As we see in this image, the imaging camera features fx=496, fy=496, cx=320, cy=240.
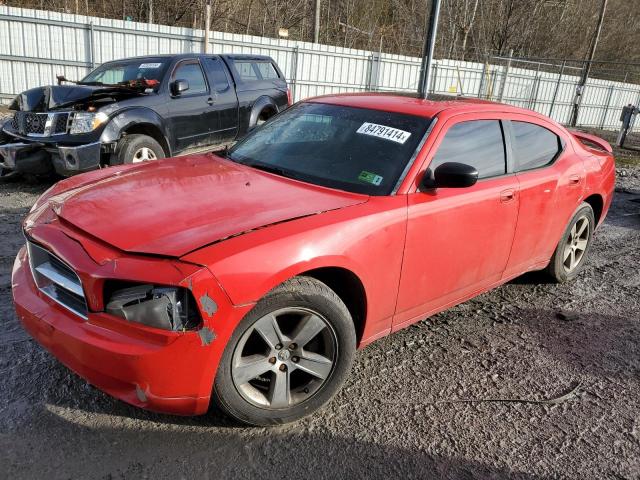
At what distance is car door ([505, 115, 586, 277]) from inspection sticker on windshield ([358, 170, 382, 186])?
126 centimetres

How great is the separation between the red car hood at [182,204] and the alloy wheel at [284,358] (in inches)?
19.2

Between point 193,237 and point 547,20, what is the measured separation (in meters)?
37.0

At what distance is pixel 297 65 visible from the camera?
16.9 m

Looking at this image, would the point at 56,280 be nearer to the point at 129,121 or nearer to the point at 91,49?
the point at 129,121

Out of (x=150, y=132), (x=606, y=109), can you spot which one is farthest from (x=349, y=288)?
(x=606, y=109)

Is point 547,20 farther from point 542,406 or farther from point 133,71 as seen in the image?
point 542,406

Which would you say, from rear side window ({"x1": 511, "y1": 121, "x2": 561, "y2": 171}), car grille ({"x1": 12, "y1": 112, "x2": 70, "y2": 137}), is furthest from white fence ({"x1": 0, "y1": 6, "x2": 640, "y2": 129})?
rear side window ({"x1": 511, "y1": 121, "x2": 561, "y2": 171})

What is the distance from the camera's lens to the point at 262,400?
2.41m

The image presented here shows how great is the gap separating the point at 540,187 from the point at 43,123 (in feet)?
18.3

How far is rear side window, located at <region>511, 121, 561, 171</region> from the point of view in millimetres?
3711

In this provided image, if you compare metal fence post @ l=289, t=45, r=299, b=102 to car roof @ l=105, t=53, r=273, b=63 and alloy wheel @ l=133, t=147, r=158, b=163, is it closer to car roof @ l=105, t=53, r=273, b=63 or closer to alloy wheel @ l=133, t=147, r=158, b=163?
car roof @ l=105, t=53, r=273, b=63

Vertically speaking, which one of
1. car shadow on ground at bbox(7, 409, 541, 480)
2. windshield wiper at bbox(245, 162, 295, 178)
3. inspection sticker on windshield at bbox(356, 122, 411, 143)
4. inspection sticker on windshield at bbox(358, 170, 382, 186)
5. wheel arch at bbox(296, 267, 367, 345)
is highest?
inspection sticker on windshield at bbox(356, 122, 411, 143)

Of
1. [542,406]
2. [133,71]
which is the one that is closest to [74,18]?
[133,71]

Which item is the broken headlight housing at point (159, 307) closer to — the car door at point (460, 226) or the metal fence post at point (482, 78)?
the car door at point (460, 226)
